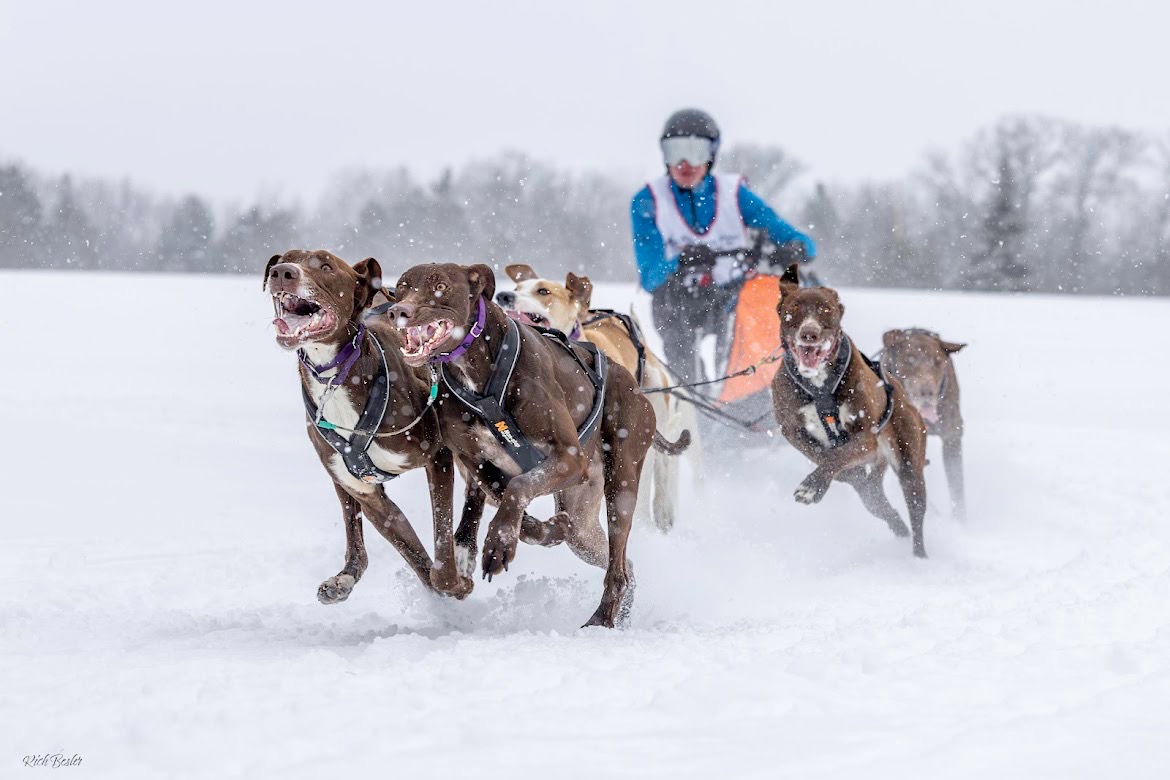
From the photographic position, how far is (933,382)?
691 cm

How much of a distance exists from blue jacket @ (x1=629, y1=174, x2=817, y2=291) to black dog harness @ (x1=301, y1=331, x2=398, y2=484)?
347 cm

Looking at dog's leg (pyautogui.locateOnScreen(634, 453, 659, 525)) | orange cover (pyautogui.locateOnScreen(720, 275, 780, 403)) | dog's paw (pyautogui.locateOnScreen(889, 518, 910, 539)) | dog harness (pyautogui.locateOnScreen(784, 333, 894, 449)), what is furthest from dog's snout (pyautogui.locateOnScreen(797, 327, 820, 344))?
orange cover (pyautogui.locateOnScreen(720, 275, 780, 403))

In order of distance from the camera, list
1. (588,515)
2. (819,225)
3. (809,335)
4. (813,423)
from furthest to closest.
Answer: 1. (819,225)
2. (813,423)
3. (809,335)
4. (588,515)

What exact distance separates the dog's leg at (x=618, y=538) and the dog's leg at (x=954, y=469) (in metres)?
3.17

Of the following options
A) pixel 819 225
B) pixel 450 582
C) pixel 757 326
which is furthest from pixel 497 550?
pixel 819 225

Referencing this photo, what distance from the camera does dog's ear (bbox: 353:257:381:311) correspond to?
4.03 meters

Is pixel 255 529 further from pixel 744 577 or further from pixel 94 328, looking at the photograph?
pixel 94 328

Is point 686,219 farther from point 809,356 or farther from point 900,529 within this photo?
point 900,529

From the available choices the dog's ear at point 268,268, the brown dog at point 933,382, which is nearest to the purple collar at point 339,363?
the dog's ear at point 268,268

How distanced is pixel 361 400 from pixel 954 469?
4.43 meters

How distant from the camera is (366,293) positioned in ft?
13.3

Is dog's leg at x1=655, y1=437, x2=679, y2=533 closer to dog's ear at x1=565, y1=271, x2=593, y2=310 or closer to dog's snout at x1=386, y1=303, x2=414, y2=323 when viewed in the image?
dog's ear at x1=565, y1=271, x2=593, y2=310

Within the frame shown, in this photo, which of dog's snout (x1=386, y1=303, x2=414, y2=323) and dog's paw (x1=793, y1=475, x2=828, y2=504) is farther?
dog's paw (x1=793, y1=475, x2=828, y2=504)

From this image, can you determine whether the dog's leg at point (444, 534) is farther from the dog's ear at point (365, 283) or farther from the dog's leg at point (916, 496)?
the dog's leg at point (916, 496)
